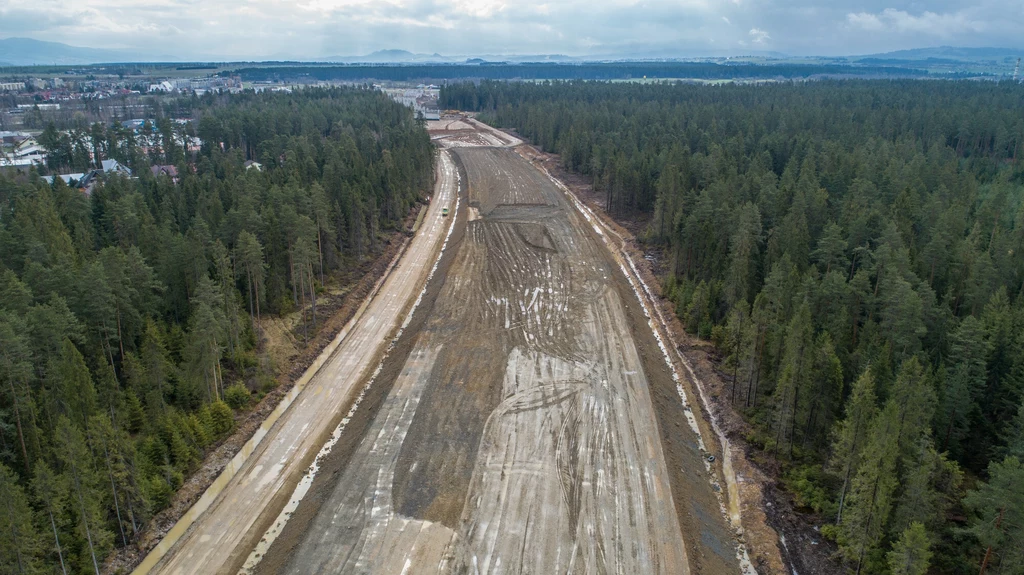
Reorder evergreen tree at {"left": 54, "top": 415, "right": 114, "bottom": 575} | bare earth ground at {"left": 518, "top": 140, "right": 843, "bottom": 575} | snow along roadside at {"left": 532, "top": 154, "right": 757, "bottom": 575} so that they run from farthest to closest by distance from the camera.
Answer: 1. snow along roadside at {"left": 532, "top": 154, "right": 757, "bottom": 575}
2. bare earth ground at {"left": 518, "top": 140, "right": 843, "bottom": 575}
3. evergreen tree at {"left": 54, "top": 415, "right": 114, "bottom": 575}

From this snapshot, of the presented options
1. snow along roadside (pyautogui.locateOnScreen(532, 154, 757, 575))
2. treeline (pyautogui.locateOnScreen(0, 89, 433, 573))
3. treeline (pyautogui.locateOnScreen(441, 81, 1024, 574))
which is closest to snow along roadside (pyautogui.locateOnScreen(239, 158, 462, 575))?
treeline (pyautogui.locateOnScreen(0, 89, 433, 573))

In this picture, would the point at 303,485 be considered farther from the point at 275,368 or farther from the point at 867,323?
the point at 867,323

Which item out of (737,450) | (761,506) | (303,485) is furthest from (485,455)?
(737,450)

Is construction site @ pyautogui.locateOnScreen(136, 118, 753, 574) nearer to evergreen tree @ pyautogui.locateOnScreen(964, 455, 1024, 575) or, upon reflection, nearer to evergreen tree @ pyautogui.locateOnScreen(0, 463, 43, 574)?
evergreen tree @ pyautogui.locateOnScreen(0, 463, 43, 574)

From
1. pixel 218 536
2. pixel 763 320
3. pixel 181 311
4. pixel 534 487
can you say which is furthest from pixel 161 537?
pixel 763 320

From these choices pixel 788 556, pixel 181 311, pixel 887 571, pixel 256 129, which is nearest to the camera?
pixel 887 571

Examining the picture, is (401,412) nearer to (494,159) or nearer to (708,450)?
(708,450)
